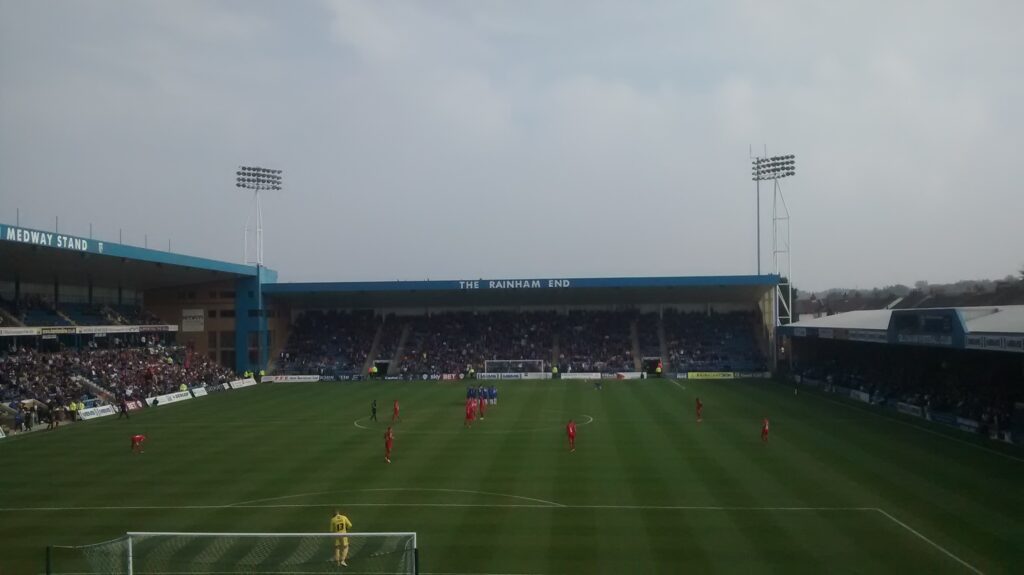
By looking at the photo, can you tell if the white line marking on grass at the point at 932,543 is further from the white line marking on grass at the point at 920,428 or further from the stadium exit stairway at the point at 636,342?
the stadium exit stairway at the point at 636,342

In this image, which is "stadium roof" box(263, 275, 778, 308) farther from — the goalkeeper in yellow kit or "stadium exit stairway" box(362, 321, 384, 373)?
the goalkeeper in yellow kit

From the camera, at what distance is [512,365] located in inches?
2466

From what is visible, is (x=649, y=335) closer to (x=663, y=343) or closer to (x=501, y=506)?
(x=663, y=343)

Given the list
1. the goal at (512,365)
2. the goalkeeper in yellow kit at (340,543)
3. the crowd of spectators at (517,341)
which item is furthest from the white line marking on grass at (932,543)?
the goal at (512,365)

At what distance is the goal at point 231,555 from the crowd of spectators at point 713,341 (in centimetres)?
4915

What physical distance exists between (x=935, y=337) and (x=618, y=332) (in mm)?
36558

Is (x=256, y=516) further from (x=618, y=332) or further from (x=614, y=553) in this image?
(x=618, y=332)

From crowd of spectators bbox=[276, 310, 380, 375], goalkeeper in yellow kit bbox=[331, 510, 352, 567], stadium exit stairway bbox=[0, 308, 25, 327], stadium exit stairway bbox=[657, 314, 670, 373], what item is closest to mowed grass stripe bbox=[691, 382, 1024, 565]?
goalkeeper in yellow kit bbox=[331, 510, 352, 567]

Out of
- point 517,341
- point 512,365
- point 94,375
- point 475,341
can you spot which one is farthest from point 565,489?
point 475,341

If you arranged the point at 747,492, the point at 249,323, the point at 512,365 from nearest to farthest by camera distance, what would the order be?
the point at 747,492 → the point at 512,365 → the point at 249,323

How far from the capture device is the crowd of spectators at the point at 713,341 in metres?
60.8

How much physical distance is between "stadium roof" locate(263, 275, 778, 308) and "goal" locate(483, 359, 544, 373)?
620 cm

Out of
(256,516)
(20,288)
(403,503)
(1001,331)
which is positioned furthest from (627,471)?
(20,288)

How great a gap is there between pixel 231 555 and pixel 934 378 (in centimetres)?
3752
